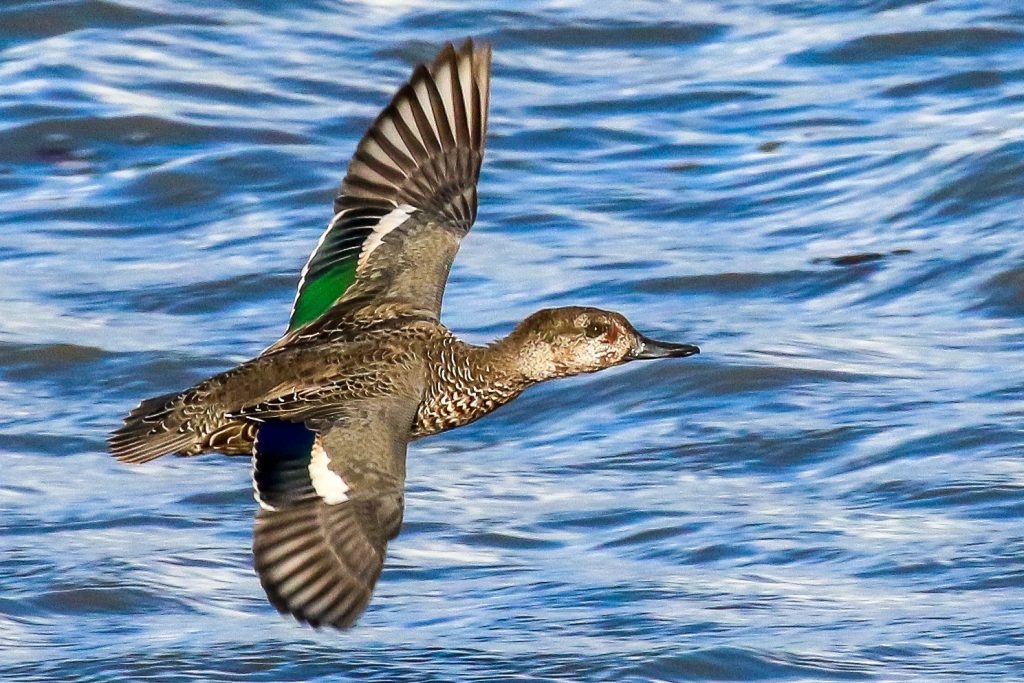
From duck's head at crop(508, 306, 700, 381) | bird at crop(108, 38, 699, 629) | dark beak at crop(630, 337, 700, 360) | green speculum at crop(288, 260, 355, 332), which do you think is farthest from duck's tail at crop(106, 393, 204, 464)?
dark beak at crop(630, 337, 700, 360)

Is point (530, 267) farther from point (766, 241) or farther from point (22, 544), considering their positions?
point (22, 544)

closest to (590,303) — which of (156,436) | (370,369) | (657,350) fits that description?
(657,350)

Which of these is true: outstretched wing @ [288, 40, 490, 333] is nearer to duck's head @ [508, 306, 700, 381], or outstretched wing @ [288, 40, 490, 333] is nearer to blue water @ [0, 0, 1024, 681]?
duck's head @ [508, 306, 700, 381]

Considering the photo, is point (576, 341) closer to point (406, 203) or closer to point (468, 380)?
point (468, 380)

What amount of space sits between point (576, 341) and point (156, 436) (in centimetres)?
126

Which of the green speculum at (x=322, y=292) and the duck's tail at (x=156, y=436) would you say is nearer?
the duck's tail at (x=156, y=436)

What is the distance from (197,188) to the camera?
1085 centimetres

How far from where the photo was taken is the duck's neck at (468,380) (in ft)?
19.2

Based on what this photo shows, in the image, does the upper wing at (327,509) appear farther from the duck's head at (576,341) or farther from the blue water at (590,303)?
the blue water at (590,303)

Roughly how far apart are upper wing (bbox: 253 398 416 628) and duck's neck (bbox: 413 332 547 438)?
452mm

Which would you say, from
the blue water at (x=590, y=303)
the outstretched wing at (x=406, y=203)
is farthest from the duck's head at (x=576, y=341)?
the blue water at (x=590, y=303)

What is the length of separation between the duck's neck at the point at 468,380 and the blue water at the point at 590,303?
895mm

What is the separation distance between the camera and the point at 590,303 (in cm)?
935

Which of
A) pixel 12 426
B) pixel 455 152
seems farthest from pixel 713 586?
pixel 12 426
